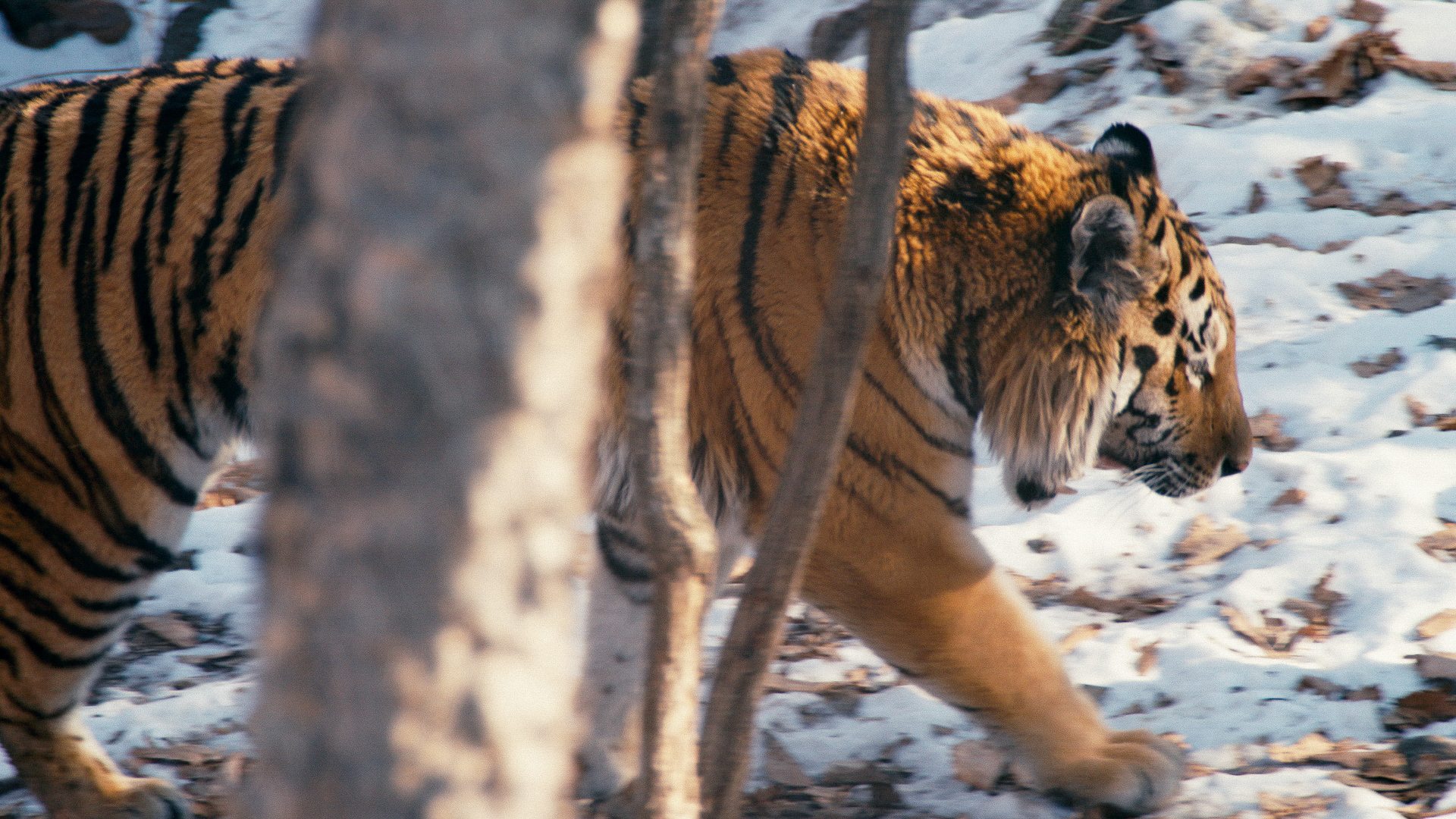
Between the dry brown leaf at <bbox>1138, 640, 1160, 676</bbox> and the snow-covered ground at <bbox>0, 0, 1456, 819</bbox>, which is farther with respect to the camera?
the dry brown leaf at <bbox>1138, 640, 1160, 676</bbox>

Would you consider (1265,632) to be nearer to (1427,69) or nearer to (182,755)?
(182,755)

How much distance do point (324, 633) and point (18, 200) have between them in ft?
6.95

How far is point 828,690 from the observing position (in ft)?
9.53

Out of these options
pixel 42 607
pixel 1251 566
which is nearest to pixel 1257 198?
pixel 1251 566

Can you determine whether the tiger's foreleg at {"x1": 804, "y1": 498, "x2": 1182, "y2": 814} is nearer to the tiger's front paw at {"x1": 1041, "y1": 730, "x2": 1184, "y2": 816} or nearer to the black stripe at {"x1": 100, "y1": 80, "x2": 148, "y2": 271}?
the tiger's front paw at {"x1": 1041, "y1": 730, "x2": 1184, "y2": 816}

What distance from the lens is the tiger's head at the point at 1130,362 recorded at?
2342 millimetres

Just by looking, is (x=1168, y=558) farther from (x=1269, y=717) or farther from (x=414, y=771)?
(x=414, y=771)

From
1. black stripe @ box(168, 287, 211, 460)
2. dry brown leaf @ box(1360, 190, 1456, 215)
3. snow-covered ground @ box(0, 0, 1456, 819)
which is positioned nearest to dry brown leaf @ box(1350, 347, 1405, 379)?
snow-covered ground @ box(0, 0, 1456, 819)

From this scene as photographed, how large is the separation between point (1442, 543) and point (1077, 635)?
39.6 inches

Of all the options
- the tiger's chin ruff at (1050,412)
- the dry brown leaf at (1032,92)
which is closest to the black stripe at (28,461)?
the tiger's chin ruff at (1050,412)

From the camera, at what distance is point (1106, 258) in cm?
231

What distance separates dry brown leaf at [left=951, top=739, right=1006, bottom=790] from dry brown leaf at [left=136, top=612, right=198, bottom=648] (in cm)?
196

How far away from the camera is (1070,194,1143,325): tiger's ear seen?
7.42ft

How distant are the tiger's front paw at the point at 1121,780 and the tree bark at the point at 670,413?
1137 millimetres
